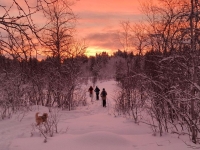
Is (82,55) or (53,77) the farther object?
(82,55)

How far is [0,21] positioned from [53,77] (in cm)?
1692

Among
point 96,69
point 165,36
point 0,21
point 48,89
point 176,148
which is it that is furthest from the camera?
point 96,69

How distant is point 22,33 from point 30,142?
19.0 ft

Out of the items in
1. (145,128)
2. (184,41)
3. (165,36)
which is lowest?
(145,128)

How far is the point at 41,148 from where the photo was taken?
8.01 metres

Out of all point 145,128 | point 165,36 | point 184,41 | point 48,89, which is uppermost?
point 165,36

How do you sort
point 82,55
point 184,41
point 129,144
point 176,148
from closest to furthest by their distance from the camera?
point 176,148 < point 184,41 < point 129,144 < point 82,55

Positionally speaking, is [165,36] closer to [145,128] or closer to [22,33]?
[145,128]

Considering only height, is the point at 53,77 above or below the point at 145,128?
above

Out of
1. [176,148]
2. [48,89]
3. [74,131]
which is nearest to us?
[176,148]

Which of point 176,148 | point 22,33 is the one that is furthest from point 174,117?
point 22,33

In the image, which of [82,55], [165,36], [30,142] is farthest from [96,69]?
[30,142]

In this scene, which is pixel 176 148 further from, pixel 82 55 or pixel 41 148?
pixel 82 55

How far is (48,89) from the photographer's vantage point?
65.7 feet
